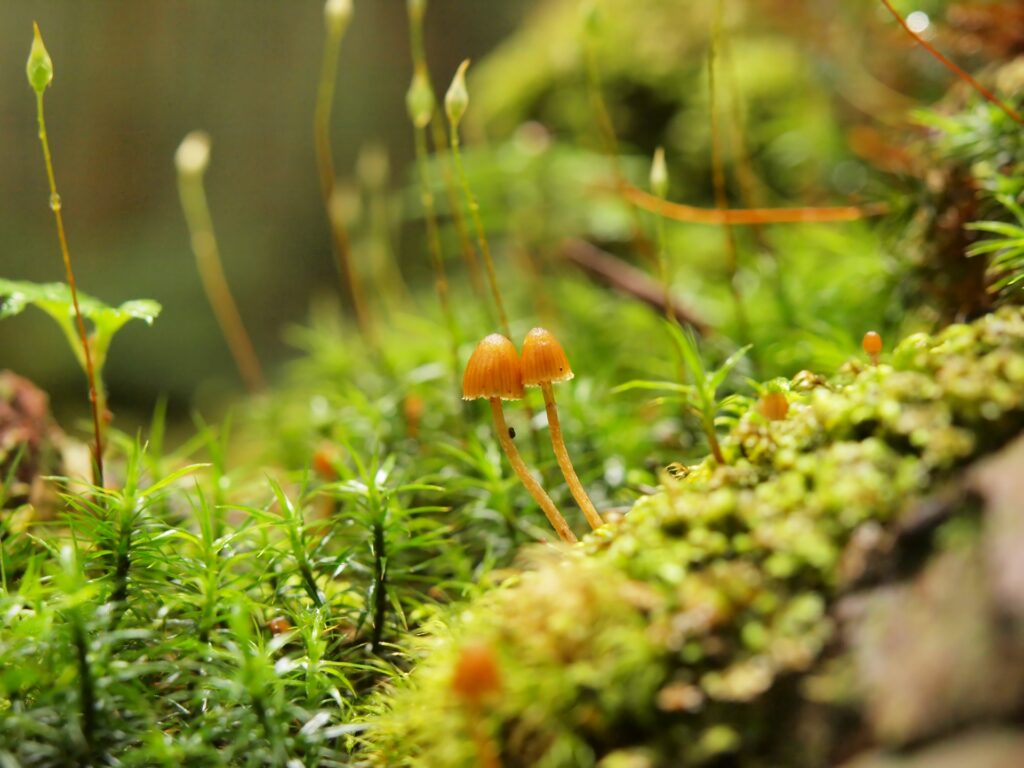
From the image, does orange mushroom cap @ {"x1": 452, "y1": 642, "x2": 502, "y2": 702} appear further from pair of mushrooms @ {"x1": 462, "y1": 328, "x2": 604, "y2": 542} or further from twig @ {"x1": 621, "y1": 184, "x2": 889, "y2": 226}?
twig @ {"x1": 621, "y1": 184, "x2": 889, "y2": 226}

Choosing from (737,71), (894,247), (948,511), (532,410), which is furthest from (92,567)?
(737,71)

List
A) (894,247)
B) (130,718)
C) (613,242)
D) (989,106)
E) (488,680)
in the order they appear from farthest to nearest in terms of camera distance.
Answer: (613,242) → (894,247) → (989,106) → (130,718) → (488,680)

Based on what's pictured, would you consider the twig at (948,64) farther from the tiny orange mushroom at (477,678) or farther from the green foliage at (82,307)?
the green foliage at (82,307)

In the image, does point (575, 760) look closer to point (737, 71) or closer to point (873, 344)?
point (873, 344)

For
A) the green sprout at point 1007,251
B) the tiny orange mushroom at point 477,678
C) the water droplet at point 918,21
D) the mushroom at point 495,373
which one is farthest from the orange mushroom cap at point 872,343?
the water droplet at point 918,21

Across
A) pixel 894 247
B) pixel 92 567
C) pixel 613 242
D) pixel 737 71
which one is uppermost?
pixel 737 71

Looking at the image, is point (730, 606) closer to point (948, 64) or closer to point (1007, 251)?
point (1007, 251)
